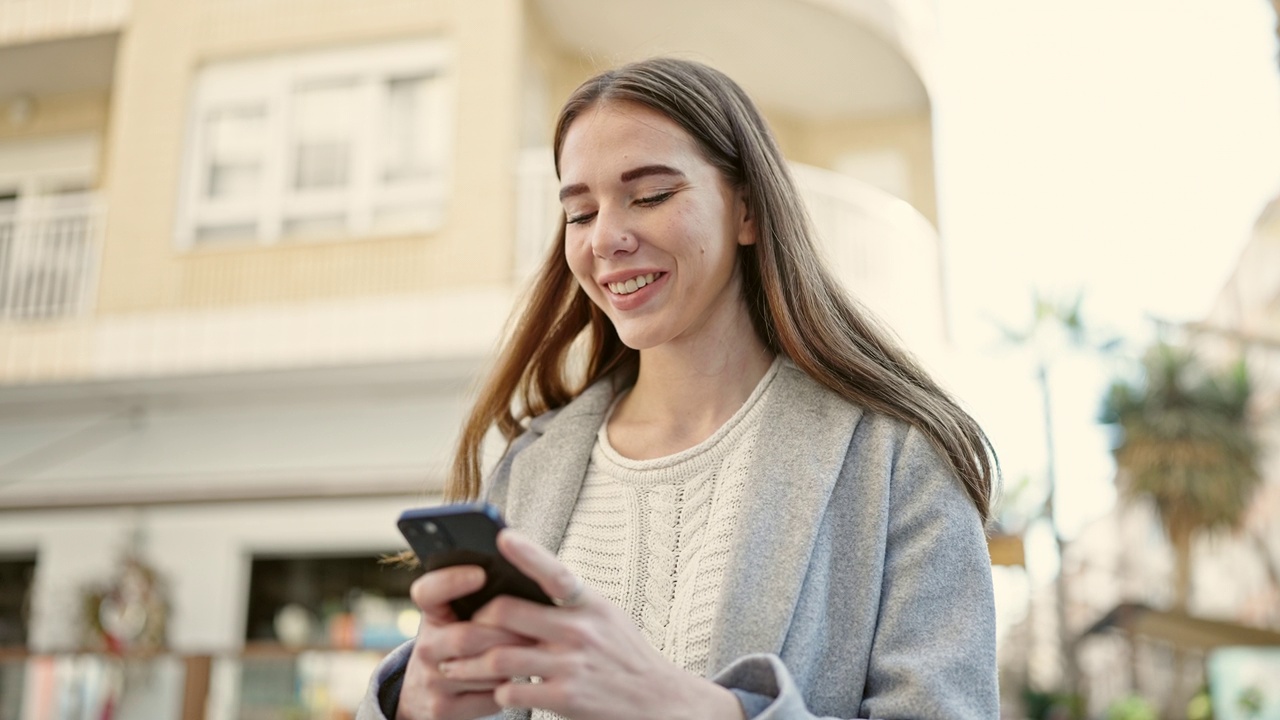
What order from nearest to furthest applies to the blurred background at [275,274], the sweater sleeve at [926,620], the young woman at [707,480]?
1. the young woman at [707,480]
2. the sweater sleeve at [926,620]
3. the blurred background at [275,274]

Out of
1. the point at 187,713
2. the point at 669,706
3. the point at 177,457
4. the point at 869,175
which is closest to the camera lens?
the point at 669,706

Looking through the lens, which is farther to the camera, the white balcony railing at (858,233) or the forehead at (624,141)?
the white balcony railing at (858,233)

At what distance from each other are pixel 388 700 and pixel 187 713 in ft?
21.1

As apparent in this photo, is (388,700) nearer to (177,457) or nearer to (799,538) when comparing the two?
(799,538)

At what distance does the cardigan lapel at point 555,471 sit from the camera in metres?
1.83

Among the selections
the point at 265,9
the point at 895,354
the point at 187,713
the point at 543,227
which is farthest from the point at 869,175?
the point at 895,354

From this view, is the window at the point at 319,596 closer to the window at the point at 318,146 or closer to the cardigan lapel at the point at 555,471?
the window at the point at 318,146

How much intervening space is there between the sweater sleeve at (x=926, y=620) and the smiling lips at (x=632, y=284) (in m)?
0.42

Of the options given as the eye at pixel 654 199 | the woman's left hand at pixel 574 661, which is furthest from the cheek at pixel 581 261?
the woman's left hand at pixel 574 661

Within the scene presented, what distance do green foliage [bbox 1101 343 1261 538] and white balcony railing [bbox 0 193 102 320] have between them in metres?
17.4

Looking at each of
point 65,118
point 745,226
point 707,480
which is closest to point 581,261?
point 745,226

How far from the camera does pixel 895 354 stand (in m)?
1.81

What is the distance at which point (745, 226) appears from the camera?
1856 millimetres

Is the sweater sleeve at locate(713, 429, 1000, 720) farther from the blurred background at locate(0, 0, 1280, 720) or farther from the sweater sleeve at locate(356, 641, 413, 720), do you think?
the blurred background at locate(0, 0, 1280, 720)
